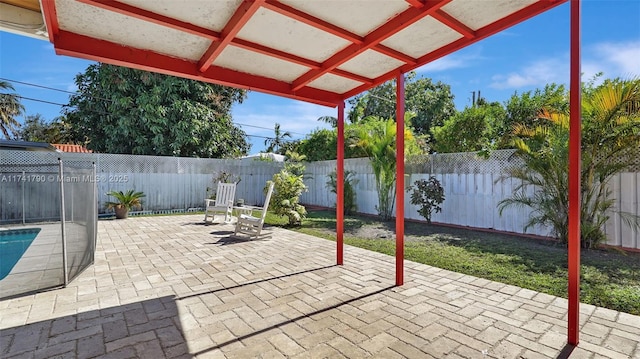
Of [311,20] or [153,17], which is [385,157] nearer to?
[311,20]

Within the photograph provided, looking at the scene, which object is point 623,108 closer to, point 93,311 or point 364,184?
point 364,184

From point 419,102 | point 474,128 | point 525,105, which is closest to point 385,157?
point 474,128

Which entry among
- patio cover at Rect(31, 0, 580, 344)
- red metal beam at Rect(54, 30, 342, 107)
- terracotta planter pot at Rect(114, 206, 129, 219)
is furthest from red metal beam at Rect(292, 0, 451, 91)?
terracotta planter pot at Rect(114, 206, 129, 219)

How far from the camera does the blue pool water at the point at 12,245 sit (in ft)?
16.2

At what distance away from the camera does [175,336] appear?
102 inches

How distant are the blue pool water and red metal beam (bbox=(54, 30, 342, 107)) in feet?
11.9

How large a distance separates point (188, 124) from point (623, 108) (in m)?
14.3

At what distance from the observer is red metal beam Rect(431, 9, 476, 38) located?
2.63 metres

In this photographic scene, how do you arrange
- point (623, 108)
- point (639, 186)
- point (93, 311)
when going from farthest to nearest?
point (639, 186) → point (623, 108) → point (93, 311)

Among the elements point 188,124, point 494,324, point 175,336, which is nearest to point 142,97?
point 188,124

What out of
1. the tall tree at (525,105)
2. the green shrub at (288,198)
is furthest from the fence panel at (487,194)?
the green shrub at (288,198)

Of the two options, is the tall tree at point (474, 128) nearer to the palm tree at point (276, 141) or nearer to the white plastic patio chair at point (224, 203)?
the white plastic patio chair at point (224, 203)

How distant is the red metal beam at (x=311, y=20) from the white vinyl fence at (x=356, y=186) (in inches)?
236

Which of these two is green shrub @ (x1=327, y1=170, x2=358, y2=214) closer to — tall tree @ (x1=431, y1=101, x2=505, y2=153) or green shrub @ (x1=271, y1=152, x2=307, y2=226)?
green shrub @ (x1=271, y1=152, x2=307, y2=226)
